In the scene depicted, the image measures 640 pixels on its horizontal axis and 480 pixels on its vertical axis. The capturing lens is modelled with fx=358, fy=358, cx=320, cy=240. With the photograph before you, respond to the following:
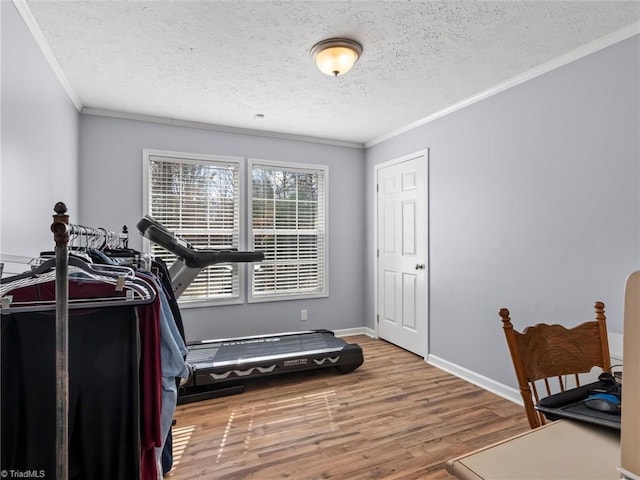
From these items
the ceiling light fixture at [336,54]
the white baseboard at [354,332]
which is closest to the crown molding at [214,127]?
the ceiling light fixture at [336,54]

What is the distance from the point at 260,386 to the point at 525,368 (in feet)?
7.85

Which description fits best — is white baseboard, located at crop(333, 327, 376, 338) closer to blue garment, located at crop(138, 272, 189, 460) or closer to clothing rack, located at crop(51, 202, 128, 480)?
blue garment, located at crop(138, 272, 189, 460)

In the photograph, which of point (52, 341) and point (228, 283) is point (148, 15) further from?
point (228, 283)

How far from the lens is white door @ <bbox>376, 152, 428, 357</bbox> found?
3.78 m

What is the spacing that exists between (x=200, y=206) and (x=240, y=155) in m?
0.74

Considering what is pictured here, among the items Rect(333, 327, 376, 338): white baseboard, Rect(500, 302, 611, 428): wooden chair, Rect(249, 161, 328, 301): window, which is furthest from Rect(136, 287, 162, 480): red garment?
Rect(333, 327, 376, 338): white baseboard

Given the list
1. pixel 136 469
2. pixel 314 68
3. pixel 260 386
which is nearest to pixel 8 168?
pixel 136 469

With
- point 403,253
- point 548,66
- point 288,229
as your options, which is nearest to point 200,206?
point 288,229

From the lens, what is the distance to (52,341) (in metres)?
1.11

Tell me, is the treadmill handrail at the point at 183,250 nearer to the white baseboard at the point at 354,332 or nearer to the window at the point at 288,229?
the window at the point at 288,229

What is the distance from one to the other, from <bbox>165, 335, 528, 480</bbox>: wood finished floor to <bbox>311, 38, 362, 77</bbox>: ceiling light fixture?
2396mm

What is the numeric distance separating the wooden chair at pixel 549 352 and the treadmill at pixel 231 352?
6.64ft

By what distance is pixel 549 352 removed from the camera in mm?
1331

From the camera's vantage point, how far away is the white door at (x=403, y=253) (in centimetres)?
378
